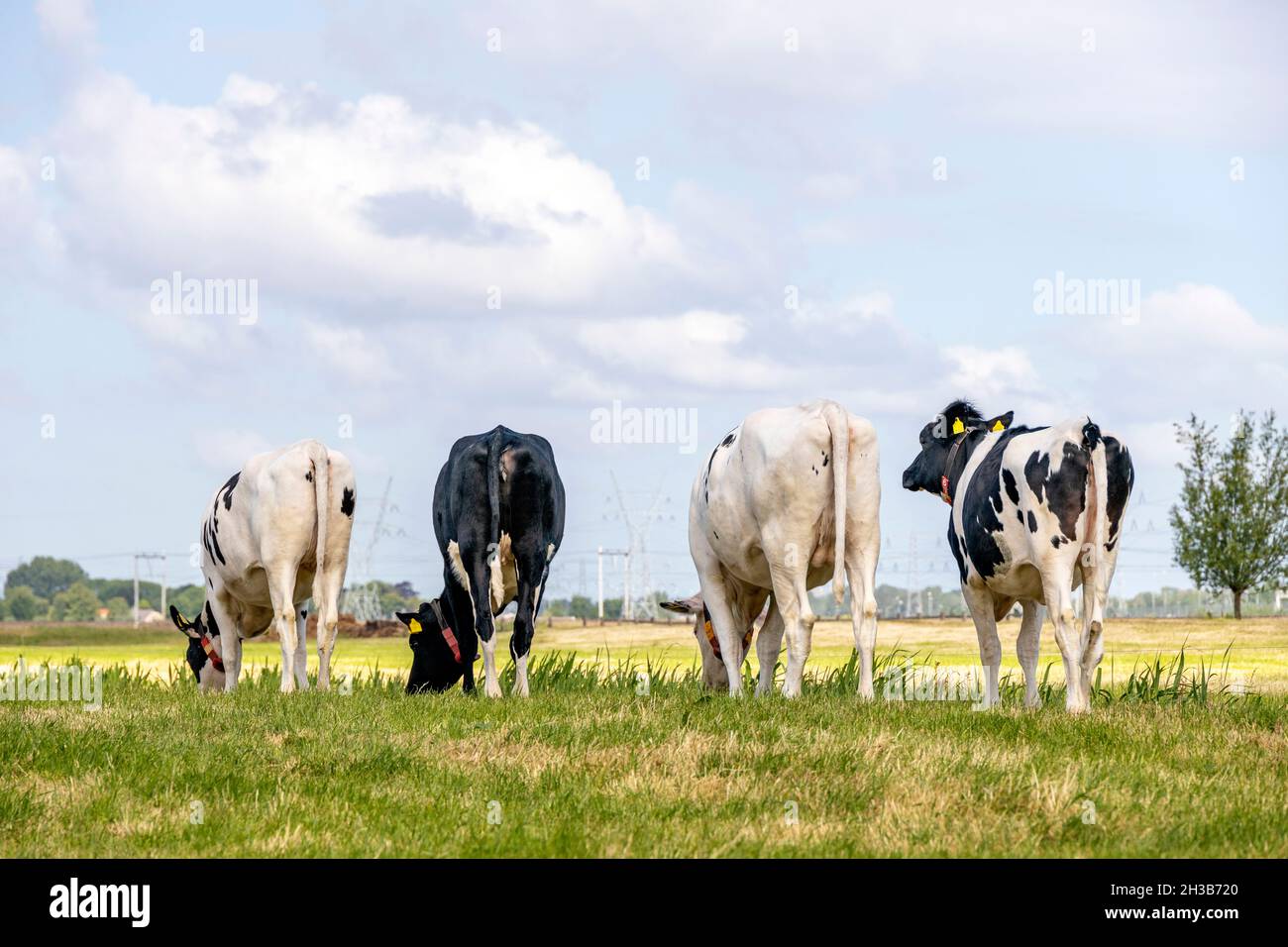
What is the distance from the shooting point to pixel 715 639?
13.6m

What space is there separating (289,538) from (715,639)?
458 centimetres

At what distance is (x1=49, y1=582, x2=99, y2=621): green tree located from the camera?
108 meters

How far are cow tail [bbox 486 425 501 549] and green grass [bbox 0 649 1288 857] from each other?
73.8 inches

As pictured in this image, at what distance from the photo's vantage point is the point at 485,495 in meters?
13.0

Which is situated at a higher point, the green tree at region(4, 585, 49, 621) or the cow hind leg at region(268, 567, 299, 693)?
the cow hind leg at region(268, 567, 299, 693)

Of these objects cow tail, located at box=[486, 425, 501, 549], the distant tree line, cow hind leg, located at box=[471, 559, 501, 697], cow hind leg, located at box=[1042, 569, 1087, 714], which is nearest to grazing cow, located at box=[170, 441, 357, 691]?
cow hind leg, located at box=[471, 559, 501, 697]

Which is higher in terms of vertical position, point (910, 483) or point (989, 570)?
point (910, 483)

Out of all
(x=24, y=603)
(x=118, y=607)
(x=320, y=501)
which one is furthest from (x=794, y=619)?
(x=24, y=603)

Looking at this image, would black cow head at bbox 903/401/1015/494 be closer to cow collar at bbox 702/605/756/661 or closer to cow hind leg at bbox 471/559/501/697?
cow collar at bbox 702/605/756/661

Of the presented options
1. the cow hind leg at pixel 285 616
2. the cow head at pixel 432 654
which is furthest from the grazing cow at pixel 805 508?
the cow hind leg at pixel 285 616

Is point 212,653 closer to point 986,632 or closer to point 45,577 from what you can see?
point 986,632

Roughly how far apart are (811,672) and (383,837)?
890 cm
